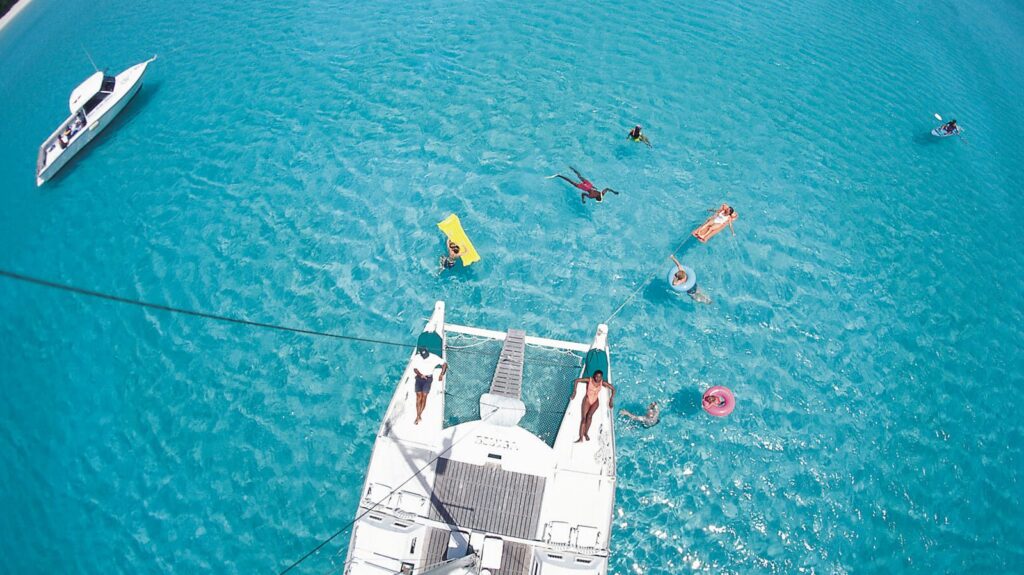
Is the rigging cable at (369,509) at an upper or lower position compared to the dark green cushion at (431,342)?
lower

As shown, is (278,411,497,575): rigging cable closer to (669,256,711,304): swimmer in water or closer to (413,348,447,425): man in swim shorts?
(413,348,447,425): man in swim shorts

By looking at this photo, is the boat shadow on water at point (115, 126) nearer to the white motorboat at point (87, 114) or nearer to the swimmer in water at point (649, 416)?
the white motorboat at point (87, 114)

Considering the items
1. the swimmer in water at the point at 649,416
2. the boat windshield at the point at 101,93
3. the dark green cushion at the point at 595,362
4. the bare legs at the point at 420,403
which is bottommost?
the swimmer in water at the point at 649,416

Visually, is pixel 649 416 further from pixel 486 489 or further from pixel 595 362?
pixel 486 489

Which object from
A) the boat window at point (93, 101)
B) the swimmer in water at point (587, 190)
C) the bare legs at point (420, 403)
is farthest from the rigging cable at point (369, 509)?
the boat window at point (93, 101)

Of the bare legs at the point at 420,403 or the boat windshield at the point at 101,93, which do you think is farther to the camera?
the boat windshield at the point at 101,93

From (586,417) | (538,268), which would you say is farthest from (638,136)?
(586,417)
